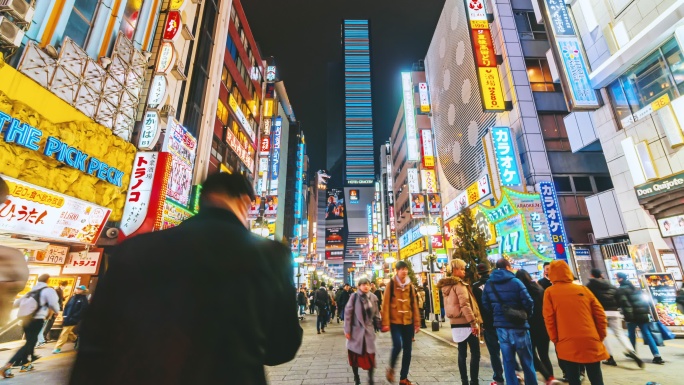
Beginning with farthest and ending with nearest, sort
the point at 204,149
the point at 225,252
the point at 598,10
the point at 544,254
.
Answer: the point at 204,149
the point at 544,254
the point at 598,10
the point at 225,252

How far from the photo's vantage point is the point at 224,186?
5.63 ft

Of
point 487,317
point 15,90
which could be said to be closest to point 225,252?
point 487,317

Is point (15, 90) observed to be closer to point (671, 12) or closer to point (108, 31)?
point (108, 31)

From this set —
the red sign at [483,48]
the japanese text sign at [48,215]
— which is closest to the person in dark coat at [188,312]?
the japanese text sign at [48,215]

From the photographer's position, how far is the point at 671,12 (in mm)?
10781

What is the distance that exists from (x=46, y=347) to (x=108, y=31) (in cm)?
1267

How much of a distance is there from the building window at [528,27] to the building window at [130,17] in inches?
974

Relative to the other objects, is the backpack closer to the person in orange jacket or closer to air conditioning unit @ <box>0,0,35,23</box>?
air conditioning unit @ <box>0,0,35,23</box>

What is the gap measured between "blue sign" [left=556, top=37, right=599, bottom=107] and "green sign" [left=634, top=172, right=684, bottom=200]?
Answer: 4.32 meters

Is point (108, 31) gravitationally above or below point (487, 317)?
above

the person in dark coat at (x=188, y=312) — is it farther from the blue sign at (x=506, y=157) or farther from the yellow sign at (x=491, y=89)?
the yellow sign at (x=491, y=89)

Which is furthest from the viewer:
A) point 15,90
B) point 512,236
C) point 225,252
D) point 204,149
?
point 204,149

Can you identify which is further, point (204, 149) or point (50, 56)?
point (204, 149)

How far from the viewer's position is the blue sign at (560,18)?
1520cm
